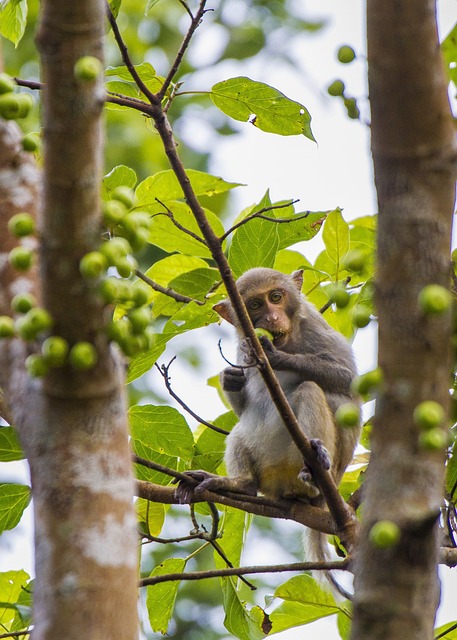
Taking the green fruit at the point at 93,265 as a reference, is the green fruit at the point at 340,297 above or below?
above

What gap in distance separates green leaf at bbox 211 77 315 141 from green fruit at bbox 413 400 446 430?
233 centimetres

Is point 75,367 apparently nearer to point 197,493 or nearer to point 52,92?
point 52,92

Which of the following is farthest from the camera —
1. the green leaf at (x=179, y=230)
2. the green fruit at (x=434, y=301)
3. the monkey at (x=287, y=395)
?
the monkey at (x=287, y=395)

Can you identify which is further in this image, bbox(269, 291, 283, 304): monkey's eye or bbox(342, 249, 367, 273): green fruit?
bbox(269, 291, 283, 304): monkey's eye

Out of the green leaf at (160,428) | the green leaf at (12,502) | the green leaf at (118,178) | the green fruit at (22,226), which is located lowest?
the green fruit at (22,226)

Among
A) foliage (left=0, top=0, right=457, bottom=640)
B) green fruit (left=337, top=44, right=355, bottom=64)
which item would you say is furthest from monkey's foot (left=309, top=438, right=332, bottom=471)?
green fruit (left=337, top=44, right=355, bottom=64)

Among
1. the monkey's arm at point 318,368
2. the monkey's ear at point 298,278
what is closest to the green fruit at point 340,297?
the monkey's arm at point 318,368

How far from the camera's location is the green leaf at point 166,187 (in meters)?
4.20

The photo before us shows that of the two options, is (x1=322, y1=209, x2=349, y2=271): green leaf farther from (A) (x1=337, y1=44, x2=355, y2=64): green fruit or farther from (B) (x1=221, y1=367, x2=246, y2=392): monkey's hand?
(A) (x1=337, y1=44, x2=355, y2=64): green fruit

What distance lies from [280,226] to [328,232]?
24cm

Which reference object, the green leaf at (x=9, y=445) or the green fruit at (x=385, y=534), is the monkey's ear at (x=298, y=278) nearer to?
the green leaf at (x=9, y=445)

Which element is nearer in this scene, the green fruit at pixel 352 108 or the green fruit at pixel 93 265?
the green fruit at pixel 93 265

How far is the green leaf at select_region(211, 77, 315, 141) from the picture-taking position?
3.87 meters

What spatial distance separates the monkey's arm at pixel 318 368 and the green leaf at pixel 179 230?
2.68 feet
